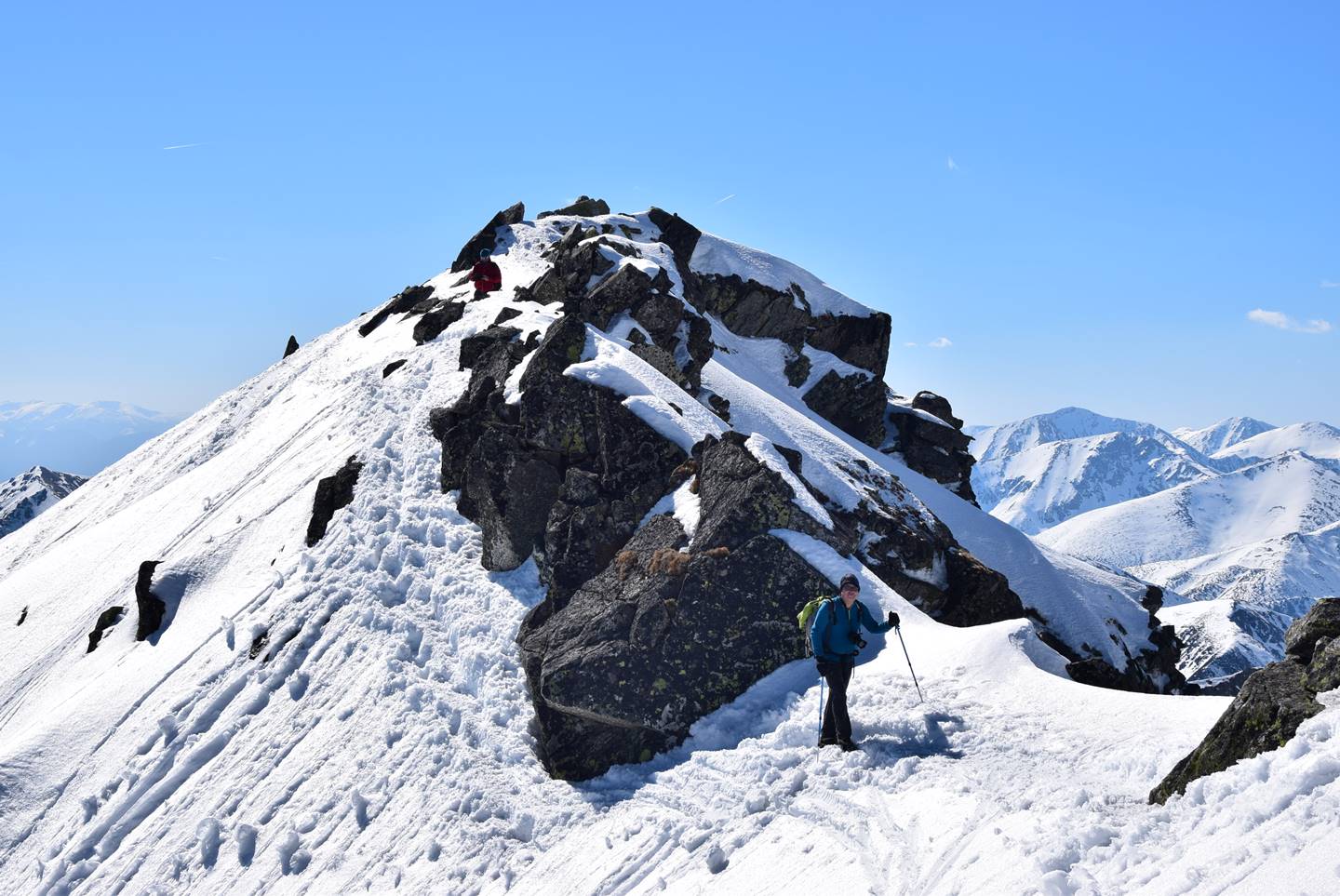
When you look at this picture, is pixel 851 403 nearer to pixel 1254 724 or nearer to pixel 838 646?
pixel 838 646

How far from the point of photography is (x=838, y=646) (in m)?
13.1

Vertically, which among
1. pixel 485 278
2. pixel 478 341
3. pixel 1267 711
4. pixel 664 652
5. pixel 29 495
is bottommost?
pixel 1267 711

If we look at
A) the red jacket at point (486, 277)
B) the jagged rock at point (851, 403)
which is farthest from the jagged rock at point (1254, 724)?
the jagged rock at point (851, 403)

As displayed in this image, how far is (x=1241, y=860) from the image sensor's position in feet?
25.1

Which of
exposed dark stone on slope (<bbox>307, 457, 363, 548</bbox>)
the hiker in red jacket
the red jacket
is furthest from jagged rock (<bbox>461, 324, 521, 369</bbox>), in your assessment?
the red jacket

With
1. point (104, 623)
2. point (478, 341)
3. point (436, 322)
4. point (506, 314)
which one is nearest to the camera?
point (104, 623)

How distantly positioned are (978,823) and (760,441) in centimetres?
995

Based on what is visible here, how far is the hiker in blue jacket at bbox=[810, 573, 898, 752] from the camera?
12.9 metres

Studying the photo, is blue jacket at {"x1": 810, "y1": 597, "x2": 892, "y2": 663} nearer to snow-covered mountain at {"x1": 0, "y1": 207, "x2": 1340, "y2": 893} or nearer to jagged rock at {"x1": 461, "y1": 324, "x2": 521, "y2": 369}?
snow-covered mountain at {"x1": 0, "y1": 207, "x2": 1340, "y2": 893}

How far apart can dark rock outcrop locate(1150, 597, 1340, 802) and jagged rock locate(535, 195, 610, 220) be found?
57758 mm

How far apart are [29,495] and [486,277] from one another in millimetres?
142996

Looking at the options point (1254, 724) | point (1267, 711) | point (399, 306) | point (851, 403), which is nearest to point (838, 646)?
point (1254, 724)

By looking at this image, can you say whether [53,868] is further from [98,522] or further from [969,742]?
[98,522]

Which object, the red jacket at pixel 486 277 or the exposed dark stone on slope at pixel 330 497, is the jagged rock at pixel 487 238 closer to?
the red jacket at pixel 486 277
